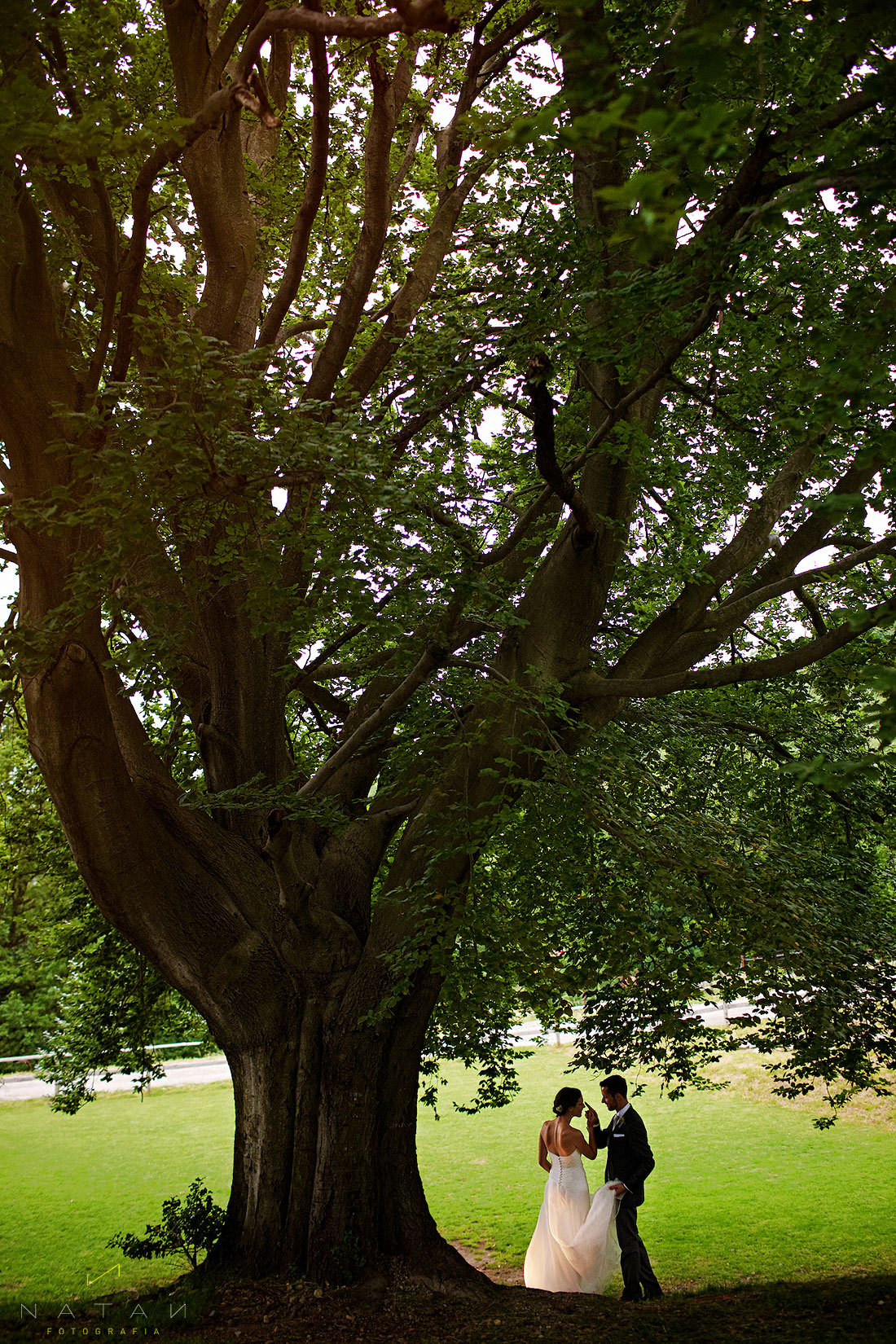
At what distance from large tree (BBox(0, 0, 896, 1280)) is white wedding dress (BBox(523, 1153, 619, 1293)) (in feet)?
4.35

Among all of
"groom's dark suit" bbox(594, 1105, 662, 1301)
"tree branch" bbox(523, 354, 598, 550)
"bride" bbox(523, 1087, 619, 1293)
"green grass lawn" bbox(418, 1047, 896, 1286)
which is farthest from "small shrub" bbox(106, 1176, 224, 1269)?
"tree branch" bbox(523, 354, 598, 550)

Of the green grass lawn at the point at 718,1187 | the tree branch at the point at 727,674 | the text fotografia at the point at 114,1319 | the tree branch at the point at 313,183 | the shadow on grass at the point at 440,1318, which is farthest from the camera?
the green grass lawn at the point at 718,1187

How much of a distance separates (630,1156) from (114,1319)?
3782mm

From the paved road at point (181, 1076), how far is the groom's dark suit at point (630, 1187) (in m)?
12.2

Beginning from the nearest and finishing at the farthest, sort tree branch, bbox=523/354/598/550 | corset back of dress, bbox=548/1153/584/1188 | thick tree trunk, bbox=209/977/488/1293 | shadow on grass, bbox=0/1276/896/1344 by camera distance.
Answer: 1. tree branch, bbox=523/354/598/550
2. shadow on grass, bbox=0/1276/896/1344
3. thick tree trunk, bbox=209/977/488/1293
4. corset back of dress, bbox=548/1153/584/1188

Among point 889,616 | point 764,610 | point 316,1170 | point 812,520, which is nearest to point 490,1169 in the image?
point 316,1170

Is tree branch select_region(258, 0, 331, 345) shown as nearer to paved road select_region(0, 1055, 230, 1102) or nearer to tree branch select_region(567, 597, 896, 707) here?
tree branch select_region(567, 597, 896, 707)

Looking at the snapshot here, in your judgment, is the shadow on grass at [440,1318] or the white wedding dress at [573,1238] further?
the white wedding dress at [573,1238]

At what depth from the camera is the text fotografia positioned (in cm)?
553

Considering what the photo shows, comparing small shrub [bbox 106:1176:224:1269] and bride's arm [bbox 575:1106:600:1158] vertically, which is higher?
bride's arm [bbox 575:1106:600:1158]

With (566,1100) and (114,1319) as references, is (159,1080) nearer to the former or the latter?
(566,1100)

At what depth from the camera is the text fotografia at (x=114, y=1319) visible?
5531mm

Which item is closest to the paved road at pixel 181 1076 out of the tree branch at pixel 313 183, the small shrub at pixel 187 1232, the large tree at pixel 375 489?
the small shrub at pixel 187 1232

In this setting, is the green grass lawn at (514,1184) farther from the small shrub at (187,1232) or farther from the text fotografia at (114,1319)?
the text fotografia at (114,1319)
